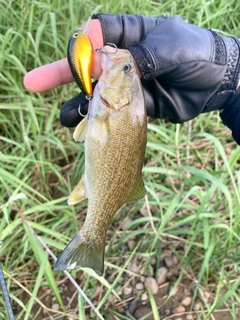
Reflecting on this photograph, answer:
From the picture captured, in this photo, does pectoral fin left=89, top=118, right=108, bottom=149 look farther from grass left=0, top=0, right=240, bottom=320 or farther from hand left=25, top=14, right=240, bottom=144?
grass left=0, top=0, right=240, bottom=320

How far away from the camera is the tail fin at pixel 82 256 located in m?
1.57

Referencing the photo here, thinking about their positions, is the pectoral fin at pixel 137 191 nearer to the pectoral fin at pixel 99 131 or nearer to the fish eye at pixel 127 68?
the pectoral fin at pixel 99 131

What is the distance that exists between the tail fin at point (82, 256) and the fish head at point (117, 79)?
1.70 feet

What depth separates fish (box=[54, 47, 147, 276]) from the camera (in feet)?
4.99

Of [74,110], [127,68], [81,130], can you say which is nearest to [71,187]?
[74,110]

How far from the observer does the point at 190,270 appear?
228cm

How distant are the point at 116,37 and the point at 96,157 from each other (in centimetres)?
63

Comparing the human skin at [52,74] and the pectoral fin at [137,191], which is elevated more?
the human skin at [52,74]

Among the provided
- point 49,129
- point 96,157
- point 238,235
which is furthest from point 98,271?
point 49,129

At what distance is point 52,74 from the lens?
5.81ft

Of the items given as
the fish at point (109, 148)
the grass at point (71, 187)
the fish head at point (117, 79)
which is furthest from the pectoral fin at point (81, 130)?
the grass at point (71, 187)

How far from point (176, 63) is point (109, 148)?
1.71ft

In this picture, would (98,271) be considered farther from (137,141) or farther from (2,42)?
(2,42)

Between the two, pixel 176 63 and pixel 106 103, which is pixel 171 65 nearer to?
pixel 176 63
